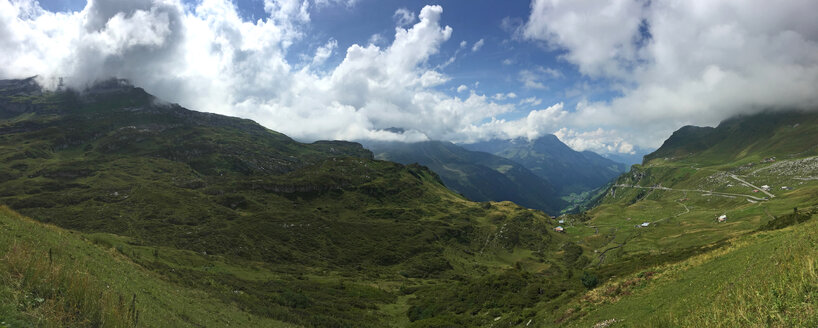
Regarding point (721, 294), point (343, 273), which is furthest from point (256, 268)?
point (721, 294)

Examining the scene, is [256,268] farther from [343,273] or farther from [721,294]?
[721,294]

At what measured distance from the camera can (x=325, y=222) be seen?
18950cm

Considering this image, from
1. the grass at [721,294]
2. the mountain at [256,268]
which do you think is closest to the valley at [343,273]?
the grass at [721,294]

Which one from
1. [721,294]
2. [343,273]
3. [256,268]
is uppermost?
[721,294]

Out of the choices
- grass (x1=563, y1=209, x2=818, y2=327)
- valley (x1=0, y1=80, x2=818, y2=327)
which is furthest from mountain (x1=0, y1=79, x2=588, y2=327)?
grass (x1=563, y1=209, x2=818, y2=327)

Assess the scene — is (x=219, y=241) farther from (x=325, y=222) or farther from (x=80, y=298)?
(x=80, y=298)

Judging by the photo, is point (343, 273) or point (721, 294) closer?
point (721, 294)

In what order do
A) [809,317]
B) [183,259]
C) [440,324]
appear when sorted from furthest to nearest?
[183,259]
[440,324]
[809,317]

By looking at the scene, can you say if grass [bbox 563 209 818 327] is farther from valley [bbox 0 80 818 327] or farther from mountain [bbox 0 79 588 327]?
mountain [bbox 0 79 588 327]

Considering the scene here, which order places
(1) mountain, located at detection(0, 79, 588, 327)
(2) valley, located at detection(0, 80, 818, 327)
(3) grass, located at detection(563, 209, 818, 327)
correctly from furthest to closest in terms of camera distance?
1. (1) mountain, located at detection(0, 79, 588, 327)
2. (2) valley, located at detection(0, 80, 818, 327)
3. (3) grass, located at detection(563, 209, 818, 327)

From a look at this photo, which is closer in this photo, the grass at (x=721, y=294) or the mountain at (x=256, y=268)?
the grass at (x=721, y=294)

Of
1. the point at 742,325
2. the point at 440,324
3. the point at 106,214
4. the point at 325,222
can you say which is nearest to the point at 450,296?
the point at 440,324

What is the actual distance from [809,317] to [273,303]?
72163 millimetres

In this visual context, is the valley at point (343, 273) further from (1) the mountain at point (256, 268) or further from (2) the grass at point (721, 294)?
(1) the mountain at point (256, 268)
